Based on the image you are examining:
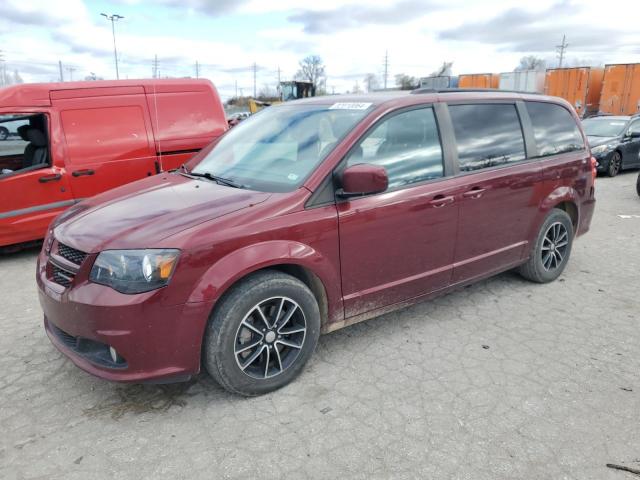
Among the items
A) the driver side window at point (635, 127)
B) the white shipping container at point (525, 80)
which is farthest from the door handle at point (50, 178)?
the white shipping container at point (525, 80)

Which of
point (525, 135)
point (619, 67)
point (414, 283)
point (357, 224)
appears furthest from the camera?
point (619, 67)

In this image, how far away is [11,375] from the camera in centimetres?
328

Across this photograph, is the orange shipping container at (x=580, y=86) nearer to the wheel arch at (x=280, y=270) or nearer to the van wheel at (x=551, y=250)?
the van wheel at (x=551, y=250)

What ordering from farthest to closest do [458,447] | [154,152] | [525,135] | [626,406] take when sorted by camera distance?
[154,152] → [525,135] → [626,406] → [458,447]

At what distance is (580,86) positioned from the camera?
→ 81.0 ft

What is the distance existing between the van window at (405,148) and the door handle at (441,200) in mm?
160

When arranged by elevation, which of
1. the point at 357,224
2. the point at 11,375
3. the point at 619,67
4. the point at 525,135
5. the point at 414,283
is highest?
the point at 619,67

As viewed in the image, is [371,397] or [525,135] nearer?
[371,397]

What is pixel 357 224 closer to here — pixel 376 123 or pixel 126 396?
pixel 376 123

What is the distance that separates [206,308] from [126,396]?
0.91 m

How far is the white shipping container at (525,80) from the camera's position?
27.1 m

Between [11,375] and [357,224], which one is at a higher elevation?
[357,224]

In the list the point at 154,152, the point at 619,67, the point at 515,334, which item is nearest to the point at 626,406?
the point at 515,334

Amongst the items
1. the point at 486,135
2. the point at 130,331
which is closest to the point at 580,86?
the point at 486,135
